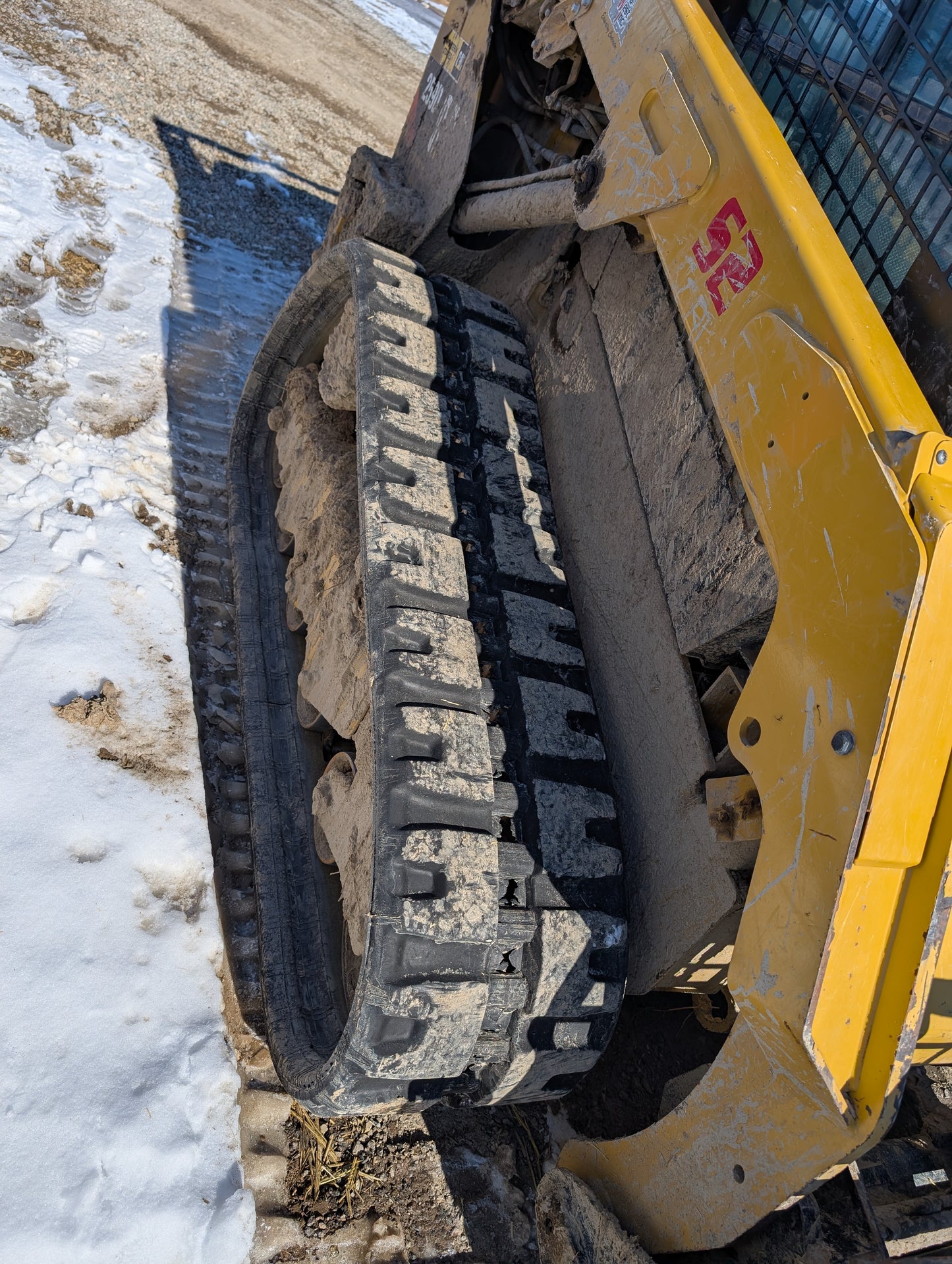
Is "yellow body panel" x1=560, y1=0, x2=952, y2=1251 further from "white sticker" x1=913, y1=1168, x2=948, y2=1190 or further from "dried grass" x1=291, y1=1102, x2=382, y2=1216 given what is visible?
"dried grass" x1=291, y1=1102, x2=382, y2=1216

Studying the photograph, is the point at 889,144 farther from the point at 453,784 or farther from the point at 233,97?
the point at 233,97

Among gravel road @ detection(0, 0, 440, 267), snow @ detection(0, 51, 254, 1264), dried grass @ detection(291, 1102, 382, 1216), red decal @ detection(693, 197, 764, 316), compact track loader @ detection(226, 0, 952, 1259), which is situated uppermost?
red decal @ detection(693, 197, 764, 316)

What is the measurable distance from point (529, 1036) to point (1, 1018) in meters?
1.27

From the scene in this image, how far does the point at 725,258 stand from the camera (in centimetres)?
181

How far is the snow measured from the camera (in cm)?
204

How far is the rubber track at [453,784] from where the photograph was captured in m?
1.87

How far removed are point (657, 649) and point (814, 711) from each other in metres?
0.79

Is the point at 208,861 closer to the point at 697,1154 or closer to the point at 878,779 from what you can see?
the point at 697,1154

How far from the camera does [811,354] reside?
5.03 feet

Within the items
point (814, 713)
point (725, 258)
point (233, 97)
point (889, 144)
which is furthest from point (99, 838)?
point (233, 97)

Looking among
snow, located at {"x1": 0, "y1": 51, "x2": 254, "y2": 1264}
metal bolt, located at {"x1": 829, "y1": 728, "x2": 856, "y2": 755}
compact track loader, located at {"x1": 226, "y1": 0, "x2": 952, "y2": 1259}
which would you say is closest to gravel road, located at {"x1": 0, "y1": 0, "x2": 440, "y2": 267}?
snow, located at {"x1": 0, "y1": 51, "x2": 254, "y2": 1264}

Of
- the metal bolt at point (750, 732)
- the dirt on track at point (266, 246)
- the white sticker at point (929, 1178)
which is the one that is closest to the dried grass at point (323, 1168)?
the dirt on track at point (266, 246)

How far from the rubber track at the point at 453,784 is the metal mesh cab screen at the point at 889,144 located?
103 cm

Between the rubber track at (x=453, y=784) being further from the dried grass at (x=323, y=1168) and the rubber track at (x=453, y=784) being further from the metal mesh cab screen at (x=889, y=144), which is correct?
the metal mesh cab screen at (x=889, y=144)
